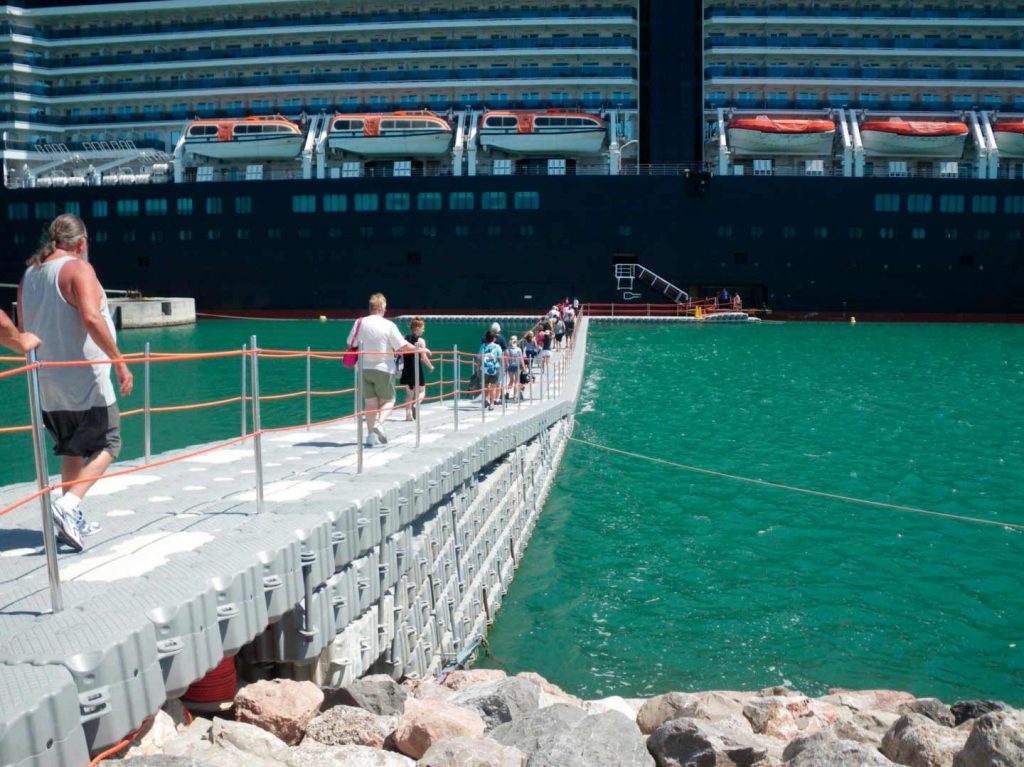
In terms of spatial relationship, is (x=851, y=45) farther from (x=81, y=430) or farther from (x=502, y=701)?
(x=81, y=430)

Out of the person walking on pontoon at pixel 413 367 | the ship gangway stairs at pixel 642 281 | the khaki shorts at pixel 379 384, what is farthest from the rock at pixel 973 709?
the ship gangway stairs at pixel 642 281

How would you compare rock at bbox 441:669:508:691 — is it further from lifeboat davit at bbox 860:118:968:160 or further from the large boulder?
lifeboat davit at bbox 860:118:968:160

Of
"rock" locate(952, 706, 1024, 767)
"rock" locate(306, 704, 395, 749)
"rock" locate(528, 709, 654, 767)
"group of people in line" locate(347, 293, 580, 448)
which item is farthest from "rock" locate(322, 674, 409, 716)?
"rock" locate(952, 706, 1024, 767)

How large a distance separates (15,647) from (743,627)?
6761mm

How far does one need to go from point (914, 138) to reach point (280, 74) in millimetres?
26309

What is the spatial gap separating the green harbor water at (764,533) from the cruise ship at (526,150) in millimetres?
13856

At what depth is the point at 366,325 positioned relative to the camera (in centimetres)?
844

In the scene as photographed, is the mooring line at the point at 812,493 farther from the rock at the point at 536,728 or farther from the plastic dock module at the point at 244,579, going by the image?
the rock at the point at 536,728

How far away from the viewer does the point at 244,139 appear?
131ft

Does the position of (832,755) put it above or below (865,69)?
below

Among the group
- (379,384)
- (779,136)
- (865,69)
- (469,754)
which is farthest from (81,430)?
(865,69)

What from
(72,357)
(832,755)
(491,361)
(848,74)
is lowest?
(832,755)

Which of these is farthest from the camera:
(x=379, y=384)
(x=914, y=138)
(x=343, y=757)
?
(x=914, y=138)

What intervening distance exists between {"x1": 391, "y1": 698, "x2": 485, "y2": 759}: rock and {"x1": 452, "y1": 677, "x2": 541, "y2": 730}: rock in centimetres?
39
